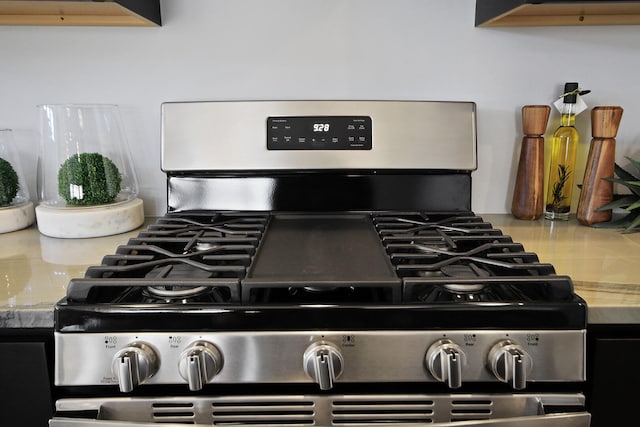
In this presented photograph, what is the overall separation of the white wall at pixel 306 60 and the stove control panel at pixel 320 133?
0.13 meters

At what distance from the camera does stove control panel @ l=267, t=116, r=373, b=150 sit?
50.4 inches

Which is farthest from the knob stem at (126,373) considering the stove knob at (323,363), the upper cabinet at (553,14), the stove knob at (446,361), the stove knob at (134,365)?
the upper cabinet at (553,14)

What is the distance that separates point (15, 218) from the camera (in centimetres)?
126

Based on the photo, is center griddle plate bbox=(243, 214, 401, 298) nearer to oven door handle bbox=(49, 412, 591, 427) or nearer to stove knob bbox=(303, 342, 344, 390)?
stove knob bbox=(303, 342, 344, 390)

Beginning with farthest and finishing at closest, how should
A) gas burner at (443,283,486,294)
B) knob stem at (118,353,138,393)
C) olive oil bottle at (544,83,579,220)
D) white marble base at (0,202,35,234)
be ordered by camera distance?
1. olive oil bottle at (544,83,579,220)
2. white marble base at (0,202,35,234)
3. gas burner at (443,283,486,294)
4. knob stem at (118,353,138,393)

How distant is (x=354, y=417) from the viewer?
31.1 inches

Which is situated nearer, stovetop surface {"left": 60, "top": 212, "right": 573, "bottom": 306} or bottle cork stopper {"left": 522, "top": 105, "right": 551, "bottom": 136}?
stovetop surface {"left": 60, "top": 212, "right": 573, "bottom": 306}

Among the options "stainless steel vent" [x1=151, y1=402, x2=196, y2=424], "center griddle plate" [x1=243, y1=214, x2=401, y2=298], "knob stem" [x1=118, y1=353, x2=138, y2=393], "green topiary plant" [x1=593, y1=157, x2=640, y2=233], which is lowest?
"stainless steel vent" [x1=151, y1=402, x2=196, y2=424]

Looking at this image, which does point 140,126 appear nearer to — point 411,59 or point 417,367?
point 411,59

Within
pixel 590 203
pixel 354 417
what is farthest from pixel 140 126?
pixel 590 203

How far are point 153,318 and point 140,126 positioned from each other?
31.1 inches

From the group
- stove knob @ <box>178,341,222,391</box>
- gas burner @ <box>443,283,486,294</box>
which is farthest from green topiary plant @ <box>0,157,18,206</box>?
gas burner @ <box>443,283,486,294</box>

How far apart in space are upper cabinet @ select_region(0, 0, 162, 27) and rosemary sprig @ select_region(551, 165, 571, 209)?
45.7 inches

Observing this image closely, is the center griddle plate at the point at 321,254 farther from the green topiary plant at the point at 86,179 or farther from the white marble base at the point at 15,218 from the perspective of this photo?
the white marble base at the point at 15,218
